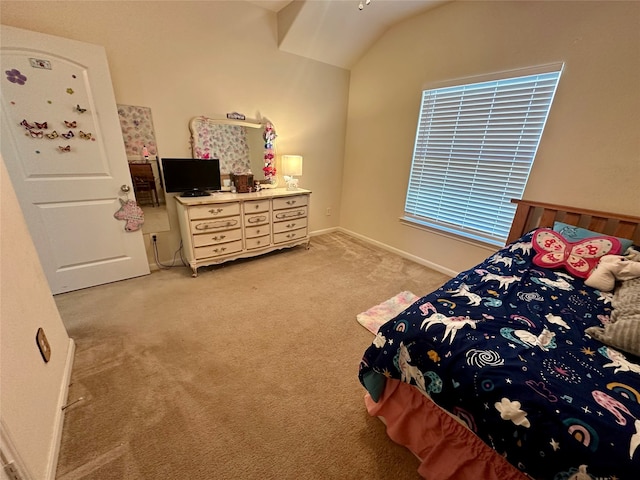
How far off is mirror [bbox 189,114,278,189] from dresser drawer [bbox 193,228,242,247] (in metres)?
0.73

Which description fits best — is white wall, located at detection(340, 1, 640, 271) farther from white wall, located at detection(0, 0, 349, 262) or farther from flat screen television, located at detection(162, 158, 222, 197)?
flat screen television, located at detection(162, 158, 222, 197)

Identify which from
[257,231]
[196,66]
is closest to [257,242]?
[257,231]

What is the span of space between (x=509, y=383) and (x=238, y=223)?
253 cm

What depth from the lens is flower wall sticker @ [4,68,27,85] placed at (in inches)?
70.7

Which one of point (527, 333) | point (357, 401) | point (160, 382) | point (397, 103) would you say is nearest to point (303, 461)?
point (357, 401)

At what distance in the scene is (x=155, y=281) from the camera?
2.54 meters

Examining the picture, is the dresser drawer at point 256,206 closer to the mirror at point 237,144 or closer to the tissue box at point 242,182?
the tissue box at point 242,182

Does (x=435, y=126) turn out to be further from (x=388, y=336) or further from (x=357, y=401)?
(x=357, y=401)

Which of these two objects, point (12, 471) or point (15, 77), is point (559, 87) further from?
point (15, 77)

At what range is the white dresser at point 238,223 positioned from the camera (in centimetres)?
252

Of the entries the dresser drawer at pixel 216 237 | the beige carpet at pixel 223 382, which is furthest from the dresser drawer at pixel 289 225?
the beige carpet at pixel 223 382

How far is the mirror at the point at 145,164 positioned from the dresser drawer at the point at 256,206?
0.84 m

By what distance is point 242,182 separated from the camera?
292 centimetres

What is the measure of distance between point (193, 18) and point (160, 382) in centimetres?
306
